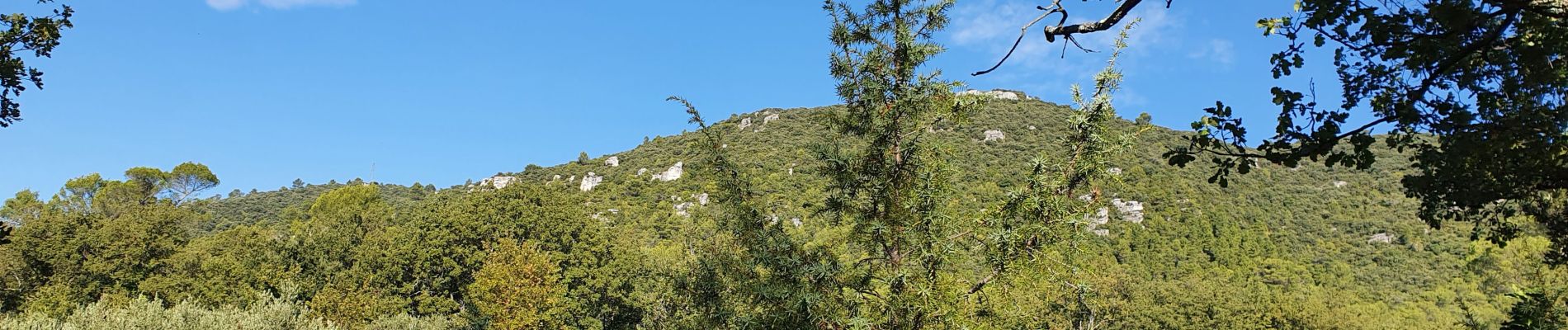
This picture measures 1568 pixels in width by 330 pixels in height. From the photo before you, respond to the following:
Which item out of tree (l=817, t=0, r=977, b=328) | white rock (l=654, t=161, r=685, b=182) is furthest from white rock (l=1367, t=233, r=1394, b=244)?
tree (l=817, t=0, r=977, b=328)

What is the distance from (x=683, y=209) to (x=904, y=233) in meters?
55.4

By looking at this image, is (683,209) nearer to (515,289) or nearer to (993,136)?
(515,289)

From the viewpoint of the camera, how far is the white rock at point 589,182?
78200mm

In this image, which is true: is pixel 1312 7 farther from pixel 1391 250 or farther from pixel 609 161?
pixel 609 161

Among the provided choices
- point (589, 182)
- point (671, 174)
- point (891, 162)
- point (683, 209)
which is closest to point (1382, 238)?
point (683, 209)

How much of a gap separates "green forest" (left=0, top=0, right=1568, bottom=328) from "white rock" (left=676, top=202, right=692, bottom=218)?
36 cm

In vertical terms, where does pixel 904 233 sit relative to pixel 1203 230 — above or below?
below

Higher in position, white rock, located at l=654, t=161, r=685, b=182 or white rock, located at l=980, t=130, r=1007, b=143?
white rock, located at l=980, t=130, r=1007, b=143

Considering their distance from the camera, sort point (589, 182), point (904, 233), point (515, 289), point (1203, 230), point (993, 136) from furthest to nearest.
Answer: point (993, 136) → point (589, 182) → point (1203, 230) → point (515, 289) → point (904, 233)

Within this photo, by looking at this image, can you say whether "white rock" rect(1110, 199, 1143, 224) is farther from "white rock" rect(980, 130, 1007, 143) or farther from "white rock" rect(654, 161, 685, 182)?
"white rock" rect(654, 161, 685, 182)

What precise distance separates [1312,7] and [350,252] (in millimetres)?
33311

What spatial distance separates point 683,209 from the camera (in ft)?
202

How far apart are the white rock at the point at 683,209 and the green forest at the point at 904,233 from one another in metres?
0.36

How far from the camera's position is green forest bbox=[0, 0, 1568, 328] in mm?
4230
